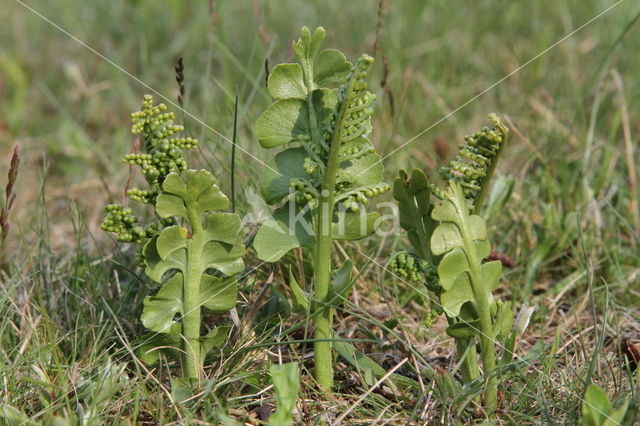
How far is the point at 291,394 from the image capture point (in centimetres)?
162

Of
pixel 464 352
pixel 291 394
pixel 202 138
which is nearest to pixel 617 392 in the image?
pixel 464 352

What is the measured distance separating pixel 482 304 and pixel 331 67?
65 cm

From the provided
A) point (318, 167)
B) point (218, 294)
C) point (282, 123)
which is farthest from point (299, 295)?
point (282, 123)

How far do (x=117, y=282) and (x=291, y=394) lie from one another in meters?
0.81

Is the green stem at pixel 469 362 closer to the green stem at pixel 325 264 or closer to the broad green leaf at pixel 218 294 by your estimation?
the green stem at pixel 325 264

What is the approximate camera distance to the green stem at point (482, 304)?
65.6 inches

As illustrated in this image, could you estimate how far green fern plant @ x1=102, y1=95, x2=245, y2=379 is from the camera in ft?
5.58

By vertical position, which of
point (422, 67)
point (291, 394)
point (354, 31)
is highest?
point (354, 31)

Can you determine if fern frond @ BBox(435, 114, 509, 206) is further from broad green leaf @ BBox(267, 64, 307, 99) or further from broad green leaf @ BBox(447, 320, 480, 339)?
broad green leaf @ BBox(267, 64, 307, 99)

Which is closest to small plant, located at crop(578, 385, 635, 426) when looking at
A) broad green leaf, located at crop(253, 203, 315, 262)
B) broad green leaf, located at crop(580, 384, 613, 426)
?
broad green leaf, located at crop(580, 384, 613, 426)

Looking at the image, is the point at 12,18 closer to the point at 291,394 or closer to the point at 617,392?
the point at 291,394

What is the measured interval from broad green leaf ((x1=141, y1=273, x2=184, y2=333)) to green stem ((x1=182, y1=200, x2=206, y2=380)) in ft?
0.06

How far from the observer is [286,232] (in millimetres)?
1774

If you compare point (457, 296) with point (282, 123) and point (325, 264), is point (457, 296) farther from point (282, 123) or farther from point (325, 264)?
point (282, 123)
